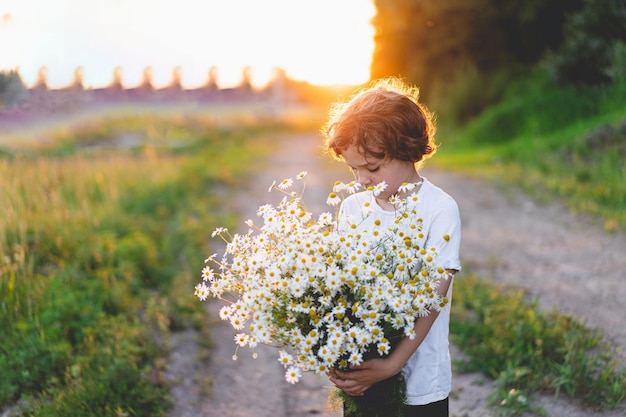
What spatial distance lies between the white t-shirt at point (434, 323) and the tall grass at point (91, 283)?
1940mm

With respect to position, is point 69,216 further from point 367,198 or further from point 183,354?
point 367,198

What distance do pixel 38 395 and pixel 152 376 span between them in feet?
2.35

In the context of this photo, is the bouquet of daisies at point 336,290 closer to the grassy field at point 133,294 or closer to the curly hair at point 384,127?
the curly hair at point 384,127

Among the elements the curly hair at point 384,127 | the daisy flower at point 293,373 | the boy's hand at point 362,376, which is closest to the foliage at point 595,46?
the curly hair at point 384,127

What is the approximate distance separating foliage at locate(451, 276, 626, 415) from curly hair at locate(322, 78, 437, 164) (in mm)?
1933

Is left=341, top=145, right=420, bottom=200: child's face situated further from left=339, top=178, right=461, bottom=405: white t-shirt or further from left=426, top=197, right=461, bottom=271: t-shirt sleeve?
left=426, top=197, right=461, bottom=271: t-shirt sleeve

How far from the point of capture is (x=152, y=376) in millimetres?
3939

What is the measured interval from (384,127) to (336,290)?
2.44 feet

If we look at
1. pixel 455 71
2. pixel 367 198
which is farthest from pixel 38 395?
Answer: pixel 455 71

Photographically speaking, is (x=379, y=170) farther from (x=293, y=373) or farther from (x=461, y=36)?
(x=461, y=36)

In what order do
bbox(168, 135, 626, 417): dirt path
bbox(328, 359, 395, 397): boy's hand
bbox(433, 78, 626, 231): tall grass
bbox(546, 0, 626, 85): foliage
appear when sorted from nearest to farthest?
bbox(328, 359, 395, 397): boy's hand, bbox(168, 135, 626, 417): dirt path, bbox(433, 78, 626, 231): tall grass, bbox(546, 0, 626, 85): foliage

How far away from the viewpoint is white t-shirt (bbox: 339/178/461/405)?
2.22 metres

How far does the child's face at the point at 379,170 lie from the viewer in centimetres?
237

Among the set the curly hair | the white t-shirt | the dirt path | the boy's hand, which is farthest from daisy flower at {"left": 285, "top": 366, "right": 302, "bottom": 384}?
the curly hair
